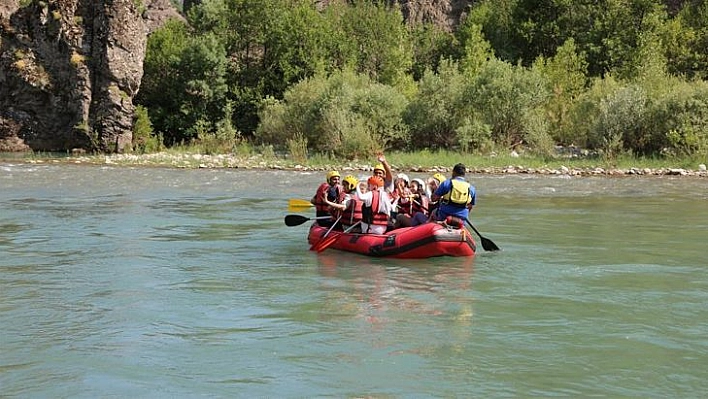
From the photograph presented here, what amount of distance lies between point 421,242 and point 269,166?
17.7 meters

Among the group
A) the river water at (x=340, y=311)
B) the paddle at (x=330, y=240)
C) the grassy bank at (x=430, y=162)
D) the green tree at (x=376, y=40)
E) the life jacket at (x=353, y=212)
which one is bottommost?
the river water at (x=340, y=311)

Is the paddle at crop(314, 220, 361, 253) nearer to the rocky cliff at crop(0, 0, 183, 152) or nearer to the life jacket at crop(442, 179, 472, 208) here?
the life jacket at crop(442, 179, 472, 208)

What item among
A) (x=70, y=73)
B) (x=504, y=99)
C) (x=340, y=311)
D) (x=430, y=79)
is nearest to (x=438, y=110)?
(x=430, y=79)

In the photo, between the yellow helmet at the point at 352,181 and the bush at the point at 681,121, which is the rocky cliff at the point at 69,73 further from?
the yellow helmet at the point at 352,181

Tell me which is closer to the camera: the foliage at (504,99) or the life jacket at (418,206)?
the life jacket at (418,206)

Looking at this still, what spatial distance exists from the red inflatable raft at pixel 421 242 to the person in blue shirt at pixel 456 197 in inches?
11.2

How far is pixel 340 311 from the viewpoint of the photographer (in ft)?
31.0

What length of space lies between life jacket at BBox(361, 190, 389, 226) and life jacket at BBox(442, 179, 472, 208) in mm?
1018

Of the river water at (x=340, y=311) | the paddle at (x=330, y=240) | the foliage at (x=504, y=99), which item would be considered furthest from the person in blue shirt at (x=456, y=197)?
the foliage at (x=504, y=99)

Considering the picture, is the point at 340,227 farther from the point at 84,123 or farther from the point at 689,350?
the point at 84,123

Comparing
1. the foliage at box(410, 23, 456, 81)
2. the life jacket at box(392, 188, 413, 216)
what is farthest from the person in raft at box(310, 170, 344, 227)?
the foliage at box(410, 23, 456, 81)

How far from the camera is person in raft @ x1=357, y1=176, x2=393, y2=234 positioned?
13.1 m

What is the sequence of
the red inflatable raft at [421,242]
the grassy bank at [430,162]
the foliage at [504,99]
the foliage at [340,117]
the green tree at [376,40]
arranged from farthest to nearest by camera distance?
the green tree at [376,40], the foliage at [504,99], the foliage at [340,117], the grassy bank at [430,162], the red inflatable raft at [421,242]

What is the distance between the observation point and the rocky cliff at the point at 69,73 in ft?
120
